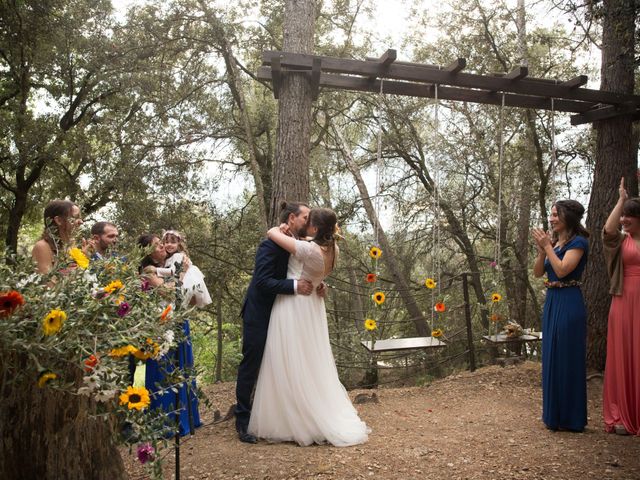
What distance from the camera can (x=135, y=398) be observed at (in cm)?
214

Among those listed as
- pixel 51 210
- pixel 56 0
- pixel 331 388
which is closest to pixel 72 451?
pixel 51 210

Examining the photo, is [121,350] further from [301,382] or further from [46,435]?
[301,382]

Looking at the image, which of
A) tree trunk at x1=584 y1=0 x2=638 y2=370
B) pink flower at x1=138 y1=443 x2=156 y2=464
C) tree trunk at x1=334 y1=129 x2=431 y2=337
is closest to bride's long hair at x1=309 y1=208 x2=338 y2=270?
pink flower at x1=138 y1=443 x2=156 y2=464

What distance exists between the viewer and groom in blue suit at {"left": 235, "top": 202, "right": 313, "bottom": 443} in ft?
13.6

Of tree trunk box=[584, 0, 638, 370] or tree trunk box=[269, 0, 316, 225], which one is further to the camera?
tree trunk box=[584, 0, 638, 370]

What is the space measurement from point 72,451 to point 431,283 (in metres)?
4.11

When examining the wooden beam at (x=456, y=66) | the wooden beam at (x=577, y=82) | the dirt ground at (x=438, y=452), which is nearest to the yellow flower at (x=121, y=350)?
the dirt ground at (x=438, y=452)

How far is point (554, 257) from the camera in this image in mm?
4254

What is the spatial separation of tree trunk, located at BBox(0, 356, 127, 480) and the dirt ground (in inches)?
41.0

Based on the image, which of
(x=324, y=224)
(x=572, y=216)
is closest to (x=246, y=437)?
(x=324, y=224)

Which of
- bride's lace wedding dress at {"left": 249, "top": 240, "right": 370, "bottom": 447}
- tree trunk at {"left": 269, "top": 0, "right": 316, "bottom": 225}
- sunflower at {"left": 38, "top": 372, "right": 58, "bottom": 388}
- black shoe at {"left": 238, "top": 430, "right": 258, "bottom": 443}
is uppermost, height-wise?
tree trunk at {"left": 269, "top": 0, "right": 316, "bottom": 225}

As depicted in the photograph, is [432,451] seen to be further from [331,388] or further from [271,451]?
[271,451]

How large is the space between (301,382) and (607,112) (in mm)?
4493

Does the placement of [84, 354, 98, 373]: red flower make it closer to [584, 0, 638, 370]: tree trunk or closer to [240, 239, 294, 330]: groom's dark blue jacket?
[240, 239, 294, 330]: groom's dark blue jacket
